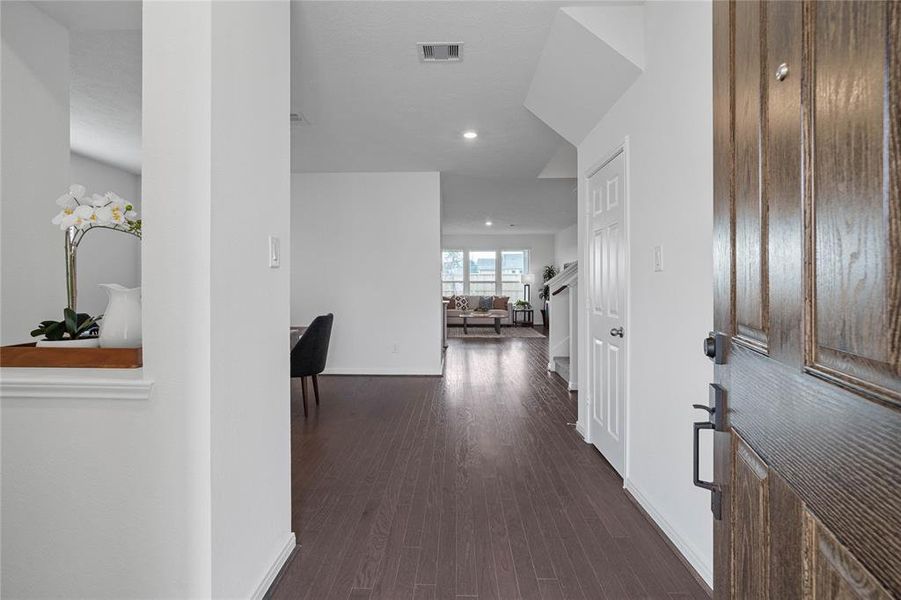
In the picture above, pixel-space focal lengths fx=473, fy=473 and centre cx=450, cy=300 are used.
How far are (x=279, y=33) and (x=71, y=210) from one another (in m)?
1.03

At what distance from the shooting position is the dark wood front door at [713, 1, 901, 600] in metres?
0.43

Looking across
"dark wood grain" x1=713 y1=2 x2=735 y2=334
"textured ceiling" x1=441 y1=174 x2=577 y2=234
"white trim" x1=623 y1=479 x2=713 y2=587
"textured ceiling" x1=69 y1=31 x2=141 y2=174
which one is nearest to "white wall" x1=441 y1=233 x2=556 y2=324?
"textured ceiling" x1=441 y1=174 x2=577 y2=234

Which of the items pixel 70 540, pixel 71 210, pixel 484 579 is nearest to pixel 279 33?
pixel 71 210

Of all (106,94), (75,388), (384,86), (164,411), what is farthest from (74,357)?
(106,94)

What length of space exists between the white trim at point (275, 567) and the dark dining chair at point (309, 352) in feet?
6.94

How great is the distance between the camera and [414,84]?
10.8 feet

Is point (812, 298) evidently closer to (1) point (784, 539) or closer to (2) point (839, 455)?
(2) point (839, 455)

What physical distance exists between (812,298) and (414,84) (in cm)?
320

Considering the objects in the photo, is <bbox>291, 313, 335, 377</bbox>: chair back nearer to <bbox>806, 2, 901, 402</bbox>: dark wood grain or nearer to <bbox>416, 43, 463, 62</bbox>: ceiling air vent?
<bbox>416, 43, 463, 62</bbox>: ceiling air vent

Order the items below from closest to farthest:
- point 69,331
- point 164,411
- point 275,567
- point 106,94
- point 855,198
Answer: point 855,198, point 164,411, point 69,331, point 275,567, point 106,94

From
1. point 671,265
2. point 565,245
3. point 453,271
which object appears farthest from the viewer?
point 453,271

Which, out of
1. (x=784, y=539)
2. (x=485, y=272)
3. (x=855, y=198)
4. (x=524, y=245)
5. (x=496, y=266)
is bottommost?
(x=784, y=539)

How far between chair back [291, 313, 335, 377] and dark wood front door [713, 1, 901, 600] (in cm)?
362

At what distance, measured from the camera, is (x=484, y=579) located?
1.82m
